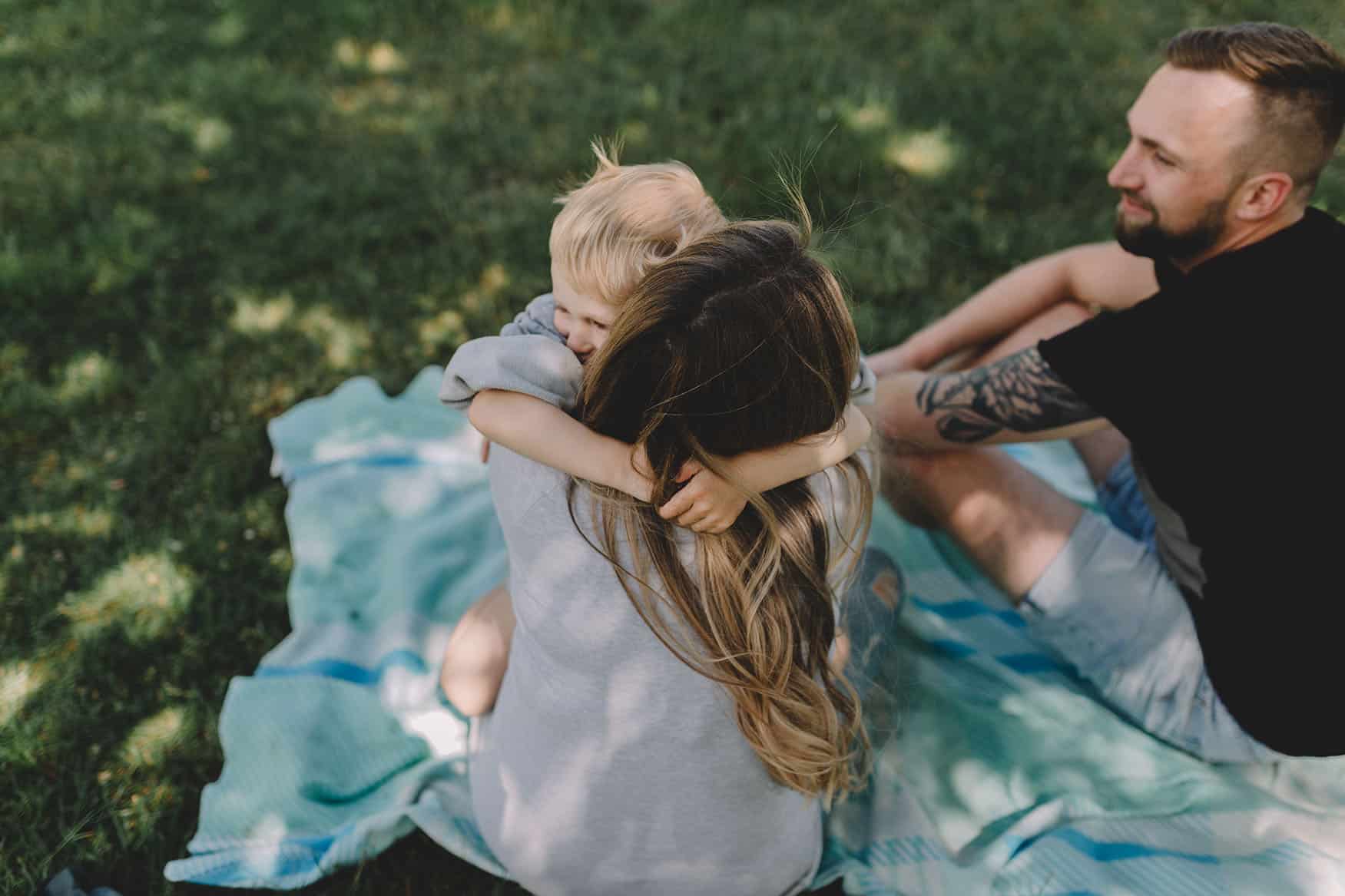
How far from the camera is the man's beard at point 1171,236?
2.55 m

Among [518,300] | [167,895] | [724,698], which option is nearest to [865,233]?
[518,300]

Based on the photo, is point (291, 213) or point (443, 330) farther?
point (291, 213)

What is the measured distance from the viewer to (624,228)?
192 centimetres

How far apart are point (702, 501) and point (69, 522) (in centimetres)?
251

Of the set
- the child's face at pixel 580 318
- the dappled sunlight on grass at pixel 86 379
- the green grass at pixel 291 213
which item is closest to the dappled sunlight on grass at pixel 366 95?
the green grass at pixel 291 213

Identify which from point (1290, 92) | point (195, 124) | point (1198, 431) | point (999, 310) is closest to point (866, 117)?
point (999, 310)

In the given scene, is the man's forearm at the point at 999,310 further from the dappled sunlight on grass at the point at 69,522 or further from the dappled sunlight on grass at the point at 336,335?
the dappled sunlight on grass at the point at 69,522

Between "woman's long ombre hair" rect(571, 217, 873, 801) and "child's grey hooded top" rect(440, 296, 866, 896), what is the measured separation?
58 mm

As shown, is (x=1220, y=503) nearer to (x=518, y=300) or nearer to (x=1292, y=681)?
(x=1292, y=681)

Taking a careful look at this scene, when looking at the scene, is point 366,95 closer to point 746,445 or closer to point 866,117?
point 866,117

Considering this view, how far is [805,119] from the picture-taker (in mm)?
4875

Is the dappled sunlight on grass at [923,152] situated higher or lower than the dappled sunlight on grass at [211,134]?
higher

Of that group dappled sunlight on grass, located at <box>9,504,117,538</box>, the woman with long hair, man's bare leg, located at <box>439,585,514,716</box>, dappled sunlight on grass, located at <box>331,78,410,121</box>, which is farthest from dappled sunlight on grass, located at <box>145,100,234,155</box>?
the woman with long hair

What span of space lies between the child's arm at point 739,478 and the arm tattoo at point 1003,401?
982mm
